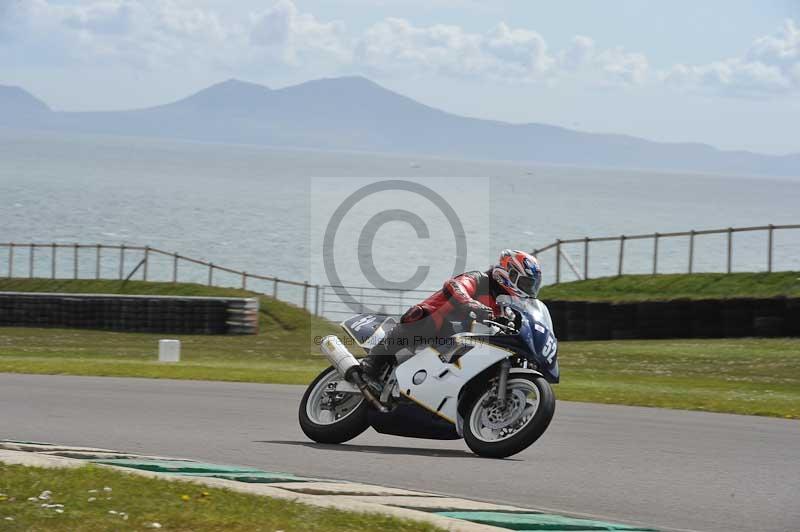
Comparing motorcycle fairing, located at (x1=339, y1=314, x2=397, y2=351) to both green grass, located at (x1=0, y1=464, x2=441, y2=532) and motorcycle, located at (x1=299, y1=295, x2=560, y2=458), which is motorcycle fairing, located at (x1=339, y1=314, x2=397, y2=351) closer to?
motorcycle, located at (x1=299, y1=295, x2=560, y2=458)

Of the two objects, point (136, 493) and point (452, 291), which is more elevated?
point (452, 291)

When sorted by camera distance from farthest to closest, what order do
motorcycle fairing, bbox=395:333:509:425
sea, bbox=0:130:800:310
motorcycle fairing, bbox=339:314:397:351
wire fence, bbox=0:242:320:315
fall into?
sea, bbox=0:130:800:310
wire fence, bbox=0:242:320:315
motorcycle fairing, bbox=339:314:397:351
motorcycle fairing, bbox=395:333:509:425

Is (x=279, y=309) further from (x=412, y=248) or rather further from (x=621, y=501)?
(x=412, y=248)

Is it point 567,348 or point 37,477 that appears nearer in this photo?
point 37,477

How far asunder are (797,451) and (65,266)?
72722mm

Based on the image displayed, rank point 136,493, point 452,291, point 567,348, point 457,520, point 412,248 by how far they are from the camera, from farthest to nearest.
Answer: point 412,248 → point 567,348 → point 452,291 → point 136,493 → point 457,520

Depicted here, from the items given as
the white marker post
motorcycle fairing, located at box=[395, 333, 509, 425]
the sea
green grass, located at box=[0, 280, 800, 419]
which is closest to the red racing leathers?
motorcycle fairing, located at box=[395, 333, 509, 425]

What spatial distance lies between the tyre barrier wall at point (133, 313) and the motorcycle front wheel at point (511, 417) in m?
23.7

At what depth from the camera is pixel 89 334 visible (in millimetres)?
32500

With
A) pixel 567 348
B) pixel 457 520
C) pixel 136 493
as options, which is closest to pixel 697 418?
pixel 457 520

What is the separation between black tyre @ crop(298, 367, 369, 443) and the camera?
9.88 m

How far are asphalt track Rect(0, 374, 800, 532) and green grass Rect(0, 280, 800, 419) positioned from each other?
9.31ft

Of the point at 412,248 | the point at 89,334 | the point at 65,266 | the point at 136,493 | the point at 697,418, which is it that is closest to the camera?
the point at 136,493

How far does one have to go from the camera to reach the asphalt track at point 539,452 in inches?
299
